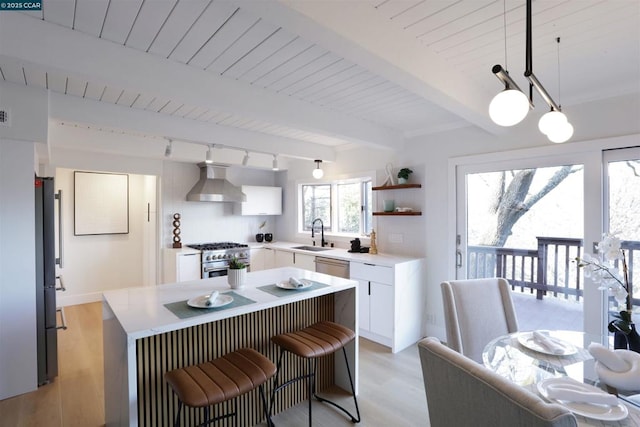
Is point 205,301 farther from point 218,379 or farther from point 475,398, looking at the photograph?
point 475,398

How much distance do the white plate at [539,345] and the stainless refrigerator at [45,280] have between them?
3.48 metres

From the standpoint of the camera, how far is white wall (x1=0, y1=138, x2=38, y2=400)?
2.39m

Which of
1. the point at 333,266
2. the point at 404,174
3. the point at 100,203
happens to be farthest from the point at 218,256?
the point at 404,174

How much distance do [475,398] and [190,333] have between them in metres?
1.60

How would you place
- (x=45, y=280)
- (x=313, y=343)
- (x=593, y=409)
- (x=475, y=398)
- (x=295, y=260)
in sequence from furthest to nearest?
(x=295, y=260) → (x=45, y=280) → (x=313, y=343) → (x=593, y=409) → (x=475, y=398)

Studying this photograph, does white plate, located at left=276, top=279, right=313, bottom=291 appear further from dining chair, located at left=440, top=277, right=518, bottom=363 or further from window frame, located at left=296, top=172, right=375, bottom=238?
window frame, located at left=296, top=172, right=375, bottom=238

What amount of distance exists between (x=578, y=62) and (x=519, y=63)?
1.23 ft

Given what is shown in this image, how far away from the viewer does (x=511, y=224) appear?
3.12 metres

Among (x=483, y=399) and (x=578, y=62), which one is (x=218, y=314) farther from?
(x=578, y=62)

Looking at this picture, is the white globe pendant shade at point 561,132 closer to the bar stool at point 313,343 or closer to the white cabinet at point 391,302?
the bar stool at point 313,343

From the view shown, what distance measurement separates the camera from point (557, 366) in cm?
151

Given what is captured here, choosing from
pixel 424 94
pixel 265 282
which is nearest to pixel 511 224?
pixel 424 94

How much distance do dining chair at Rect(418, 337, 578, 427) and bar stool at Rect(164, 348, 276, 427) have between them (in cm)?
91

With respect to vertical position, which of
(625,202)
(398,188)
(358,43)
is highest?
(358,43)
